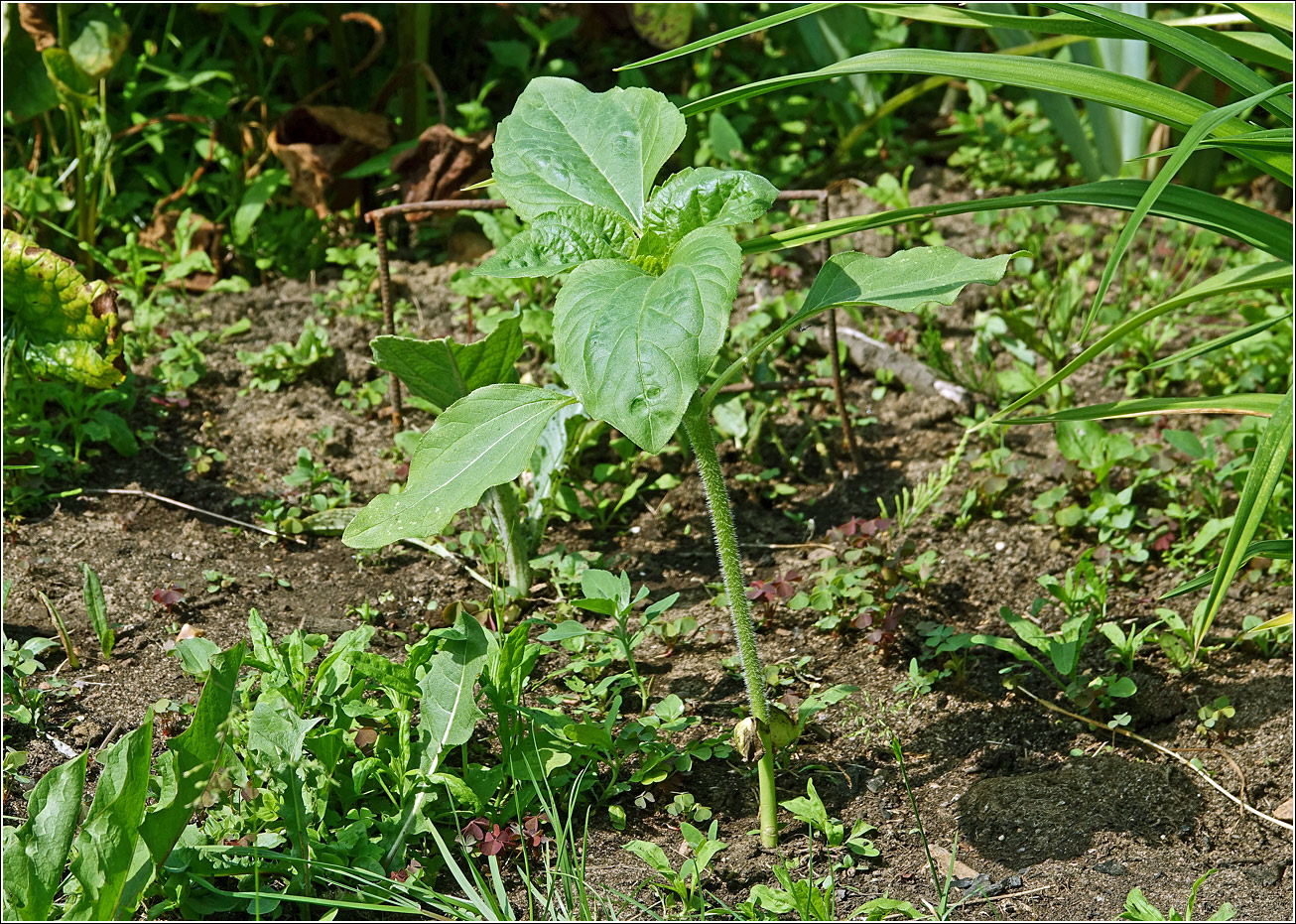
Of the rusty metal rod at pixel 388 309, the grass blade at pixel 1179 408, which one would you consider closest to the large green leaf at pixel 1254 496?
the grass blade at pixel 1179 408

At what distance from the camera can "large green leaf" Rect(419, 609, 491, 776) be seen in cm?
151

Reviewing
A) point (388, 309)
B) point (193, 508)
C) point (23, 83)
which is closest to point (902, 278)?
point (388, 309)

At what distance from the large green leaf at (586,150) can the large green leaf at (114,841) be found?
0.80 meters

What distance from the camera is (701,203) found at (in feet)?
4.50

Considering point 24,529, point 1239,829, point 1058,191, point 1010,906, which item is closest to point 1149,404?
point 1058,191

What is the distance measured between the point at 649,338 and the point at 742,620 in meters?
0.52

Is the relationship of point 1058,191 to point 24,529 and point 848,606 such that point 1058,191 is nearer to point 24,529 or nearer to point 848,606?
point 848,606

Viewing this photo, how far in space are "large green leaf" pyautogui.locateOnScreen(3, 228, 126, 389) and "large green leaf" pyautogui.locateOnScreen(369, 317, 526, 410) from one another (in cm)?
59

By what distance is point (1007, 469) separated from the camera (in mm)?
2316

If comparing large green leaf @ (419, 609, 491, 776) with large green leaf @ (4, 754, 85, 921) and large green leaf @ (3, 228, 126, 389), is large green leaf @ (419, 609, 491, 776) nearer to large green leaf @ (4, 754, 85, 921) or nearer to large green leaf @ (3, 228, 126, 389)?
large green leaf @ (4, 754, 85, 921)

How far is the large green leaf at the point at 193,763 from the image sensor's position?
126 centimetres

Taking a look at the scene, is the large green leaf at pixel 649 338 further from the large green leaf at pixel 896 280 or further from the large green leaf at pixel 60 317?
the large green leaf at pixel 60 317

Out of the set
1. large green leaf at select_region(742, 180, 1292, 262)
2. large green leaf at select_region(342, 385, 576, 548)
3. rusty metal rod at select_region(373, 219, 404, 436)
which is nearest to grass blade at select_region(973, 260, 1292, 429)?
large green leaf at select_region(742, 180, 1292, 262)

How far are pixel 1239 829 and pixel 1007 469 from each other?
2.92 feet
